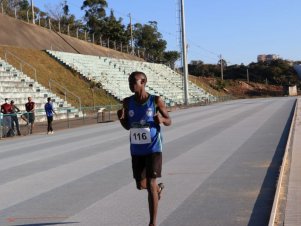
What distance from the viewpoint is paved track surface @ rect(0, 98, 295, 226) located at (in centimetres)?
746

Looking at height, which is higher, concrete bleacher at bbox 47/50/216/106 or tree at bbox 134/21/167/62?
tree at bbox 134/21/167/62

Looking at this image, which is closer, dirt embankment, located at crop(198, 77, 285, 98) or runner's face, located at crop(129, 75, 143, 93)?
runner's face, located at crop(129, 75, 143, 93)

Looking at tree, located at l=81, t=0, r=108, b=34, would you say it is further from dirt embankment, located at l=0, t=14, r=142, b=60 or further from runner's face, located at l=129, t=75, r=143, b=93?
runner's face, located at l=129, t=75, r=143, b=93

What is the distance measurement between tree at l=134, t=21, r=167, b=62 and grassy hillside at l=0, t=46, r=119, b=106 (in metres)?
72.7

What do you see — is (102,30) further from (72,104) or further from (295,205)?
(295,205)

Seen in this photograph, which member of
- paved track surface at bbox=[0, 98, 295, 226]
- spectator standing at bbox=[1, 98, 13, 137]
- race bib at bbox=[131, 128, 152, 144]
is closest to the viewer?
race bib at bbox=[131, 128, 152, 144]

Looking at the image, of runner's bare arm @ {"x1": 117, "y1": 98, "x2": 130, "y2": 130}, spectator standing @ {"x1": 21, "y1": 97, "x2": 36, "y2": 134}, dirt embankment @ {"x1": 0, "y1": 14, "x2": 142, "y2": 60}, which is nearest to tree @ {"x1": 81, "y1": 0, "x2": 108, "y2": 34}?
dirt embankment @ {"x1": 0, "y1": 14, "x2": 142, "y2": 60}

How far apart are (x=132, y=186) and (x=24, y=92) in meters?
30.3

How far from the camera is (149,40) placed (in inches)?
5098

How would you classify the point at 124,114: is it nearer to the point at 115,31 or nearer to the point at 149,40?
the point at 115,31

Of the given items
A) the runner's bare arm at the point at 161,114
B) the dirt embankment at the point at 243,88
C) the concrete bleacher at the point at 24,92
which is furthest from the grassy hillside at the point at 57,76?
the dirt embankment at the point at 243,88

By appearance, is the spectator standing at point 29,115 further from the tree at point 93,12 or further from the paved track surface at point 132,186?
the tree at point 93,12

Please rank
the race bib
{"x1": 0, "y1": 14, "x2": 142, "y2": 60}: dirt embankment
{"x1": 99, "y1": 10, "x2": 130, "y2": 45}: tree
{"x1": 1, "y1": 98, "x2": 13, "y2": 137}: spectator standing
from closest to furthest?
the race bib < {"x1": 1, "y1": 98, "x2": 13, "y2": 137}: spectator standing < {"x1": 0, "y1": 14, "x2": 142, "y2": 60}: dirt embankment < {"x1": 99, "y1": 10, "x2": 130, "y2": 45}: tree

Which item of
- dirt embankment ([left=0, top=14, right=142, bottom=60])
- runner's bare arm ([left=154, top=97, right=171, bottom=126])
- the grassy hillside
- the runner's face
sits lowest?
runner's bare arm ([left=154, top=97, right=171, bottom=126])
